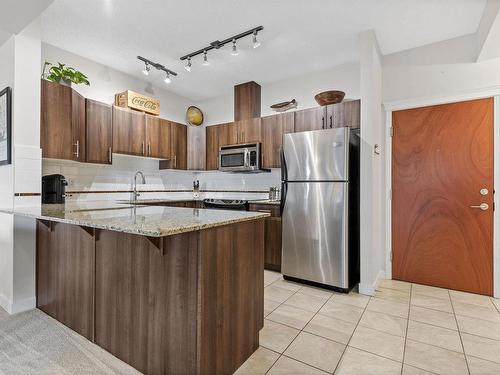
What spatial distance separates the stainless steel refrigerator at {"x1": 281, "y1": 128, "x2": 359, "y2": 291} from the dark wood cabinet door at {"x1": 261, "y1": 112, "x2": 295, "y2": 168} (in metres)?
0.52

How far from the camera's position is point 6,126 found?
2281mm

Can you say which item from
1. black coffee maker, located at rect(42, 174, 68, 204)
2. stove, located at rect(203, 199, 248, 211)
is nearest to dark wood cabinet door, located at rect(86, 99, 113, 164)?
black coffee maker, located at rect(42, 174, 68, 204)

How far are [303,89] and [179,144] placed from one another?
2070mm

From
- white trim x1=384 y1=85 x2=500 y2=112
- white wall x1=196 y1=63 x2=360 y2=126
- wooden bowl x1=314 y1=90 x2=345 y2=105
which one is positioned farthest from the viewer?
white wall x1=196 y1=63 x2=360 y2=126

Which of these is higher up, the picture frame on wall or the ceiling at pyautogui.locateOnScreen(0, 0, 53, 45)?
the ceiling at pyautogui.locateOnScreen(0, 0, 53, 45)

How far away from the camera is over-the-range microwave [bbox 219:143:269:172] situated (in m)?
3.83

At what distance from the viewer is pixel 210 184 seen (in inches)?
190

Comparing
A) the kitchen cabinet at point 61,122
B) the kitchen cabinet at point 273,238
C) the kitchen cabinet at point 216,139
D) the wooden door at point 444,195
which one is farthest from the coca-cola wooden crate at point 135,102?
the wooden door at point 444,195

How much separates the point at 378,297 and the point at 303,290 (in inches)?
28.7

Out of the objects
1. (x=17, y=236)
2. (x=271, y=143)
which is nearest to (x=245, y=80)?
(x=271, y=143)

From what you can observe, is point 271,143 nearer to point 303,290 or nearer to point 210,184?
point 210,184

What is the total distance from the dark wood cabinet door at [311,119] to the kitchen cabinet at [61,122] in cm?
255

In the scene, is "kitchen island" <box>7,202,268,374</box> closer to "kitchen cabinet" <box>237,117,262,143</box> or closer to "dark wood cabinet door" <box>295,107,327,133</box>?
"dark wood cabinet door" <box>295,107,327,133</box>

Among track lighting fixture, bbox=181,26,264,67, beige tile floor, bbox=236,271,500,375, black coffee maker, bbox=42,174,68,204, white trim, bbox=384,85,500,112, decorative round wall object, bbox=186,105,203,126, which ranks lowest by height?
beige tile floor, bbox=236,271,500,375
